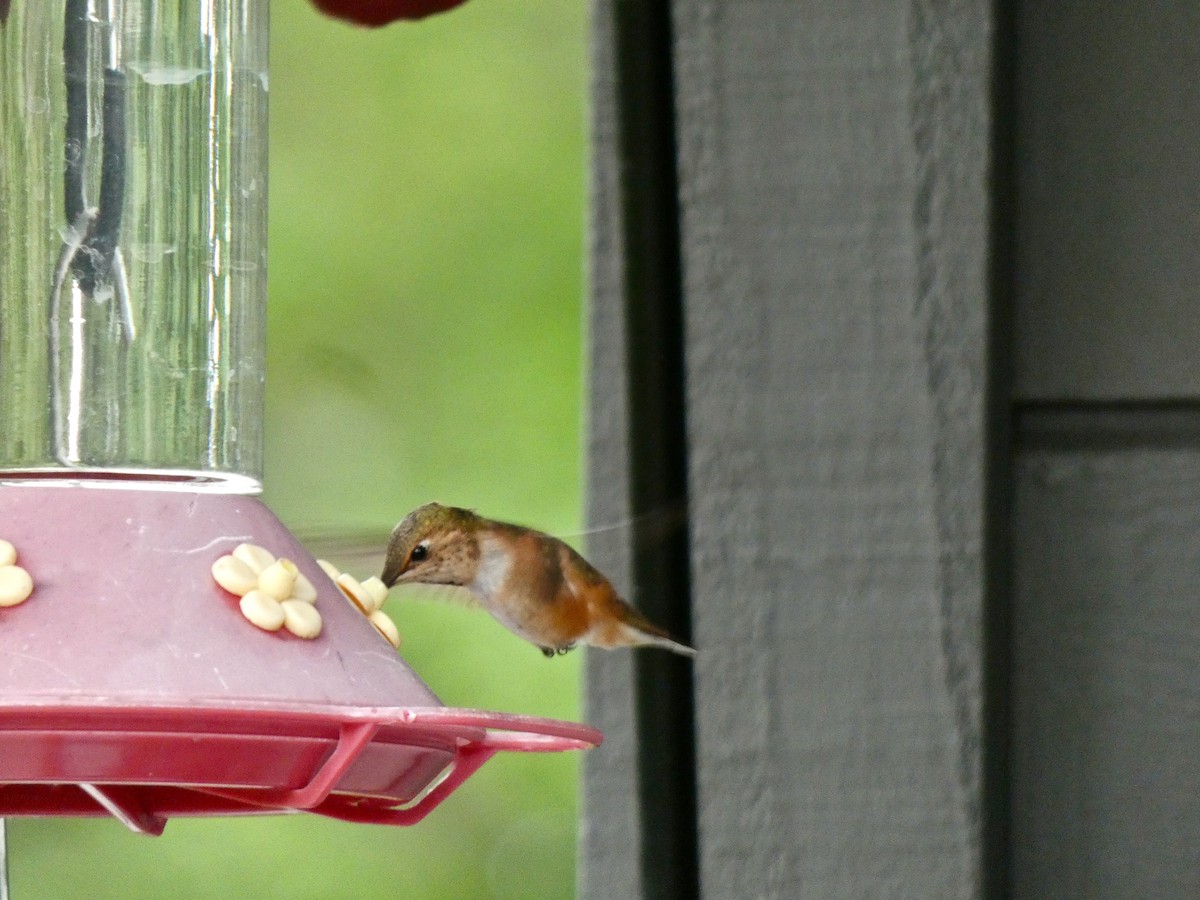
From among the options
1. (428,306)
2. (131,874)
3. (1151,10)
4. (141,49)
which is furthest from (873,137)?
(131,874)

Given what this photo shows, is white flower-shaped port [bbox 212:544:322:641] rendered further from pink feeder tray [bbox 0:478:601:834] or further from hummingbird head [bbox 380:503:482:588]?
hummingbird head [bbox 380:503:482:588]

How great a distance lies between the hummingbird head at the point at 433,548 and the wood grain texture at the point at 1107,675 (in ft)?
1.66

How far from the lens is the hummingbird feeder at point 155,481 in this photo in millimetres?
943

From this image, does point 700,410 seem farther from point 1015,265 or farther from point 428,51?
point 428,51

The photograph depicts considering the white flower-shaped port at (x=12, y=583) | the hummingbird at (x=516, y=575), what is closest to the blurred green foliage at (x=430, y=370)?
the hummingbird at (x=516, y=575)

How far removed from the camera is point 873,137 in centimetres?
137

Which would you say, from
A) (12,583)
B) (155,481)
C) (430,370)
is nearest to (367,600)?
(155,481)

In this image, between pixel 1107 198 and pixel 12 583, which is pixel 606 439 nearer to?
pixel 1107 198

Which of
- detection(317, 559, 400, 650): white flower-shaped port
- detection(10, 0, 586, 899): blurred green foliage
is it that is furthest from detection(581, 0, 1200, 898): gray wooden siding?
detection(10, 0, 586, 899): blurred green foliage

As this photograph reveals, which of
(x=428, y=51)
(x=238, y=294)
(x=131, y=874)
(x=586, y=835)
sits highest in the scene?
(x=428, y=51)

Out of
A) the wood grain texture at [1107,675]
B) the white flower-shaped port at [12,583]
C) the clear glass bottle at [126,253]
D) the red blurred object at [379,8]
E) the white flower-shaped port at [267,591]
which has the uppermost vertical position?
the red blurred object at [379,8]

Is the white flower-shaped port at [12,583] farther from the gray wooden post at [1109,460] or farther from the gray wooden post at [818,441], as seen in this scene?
the gray wooden post at [1109,460]

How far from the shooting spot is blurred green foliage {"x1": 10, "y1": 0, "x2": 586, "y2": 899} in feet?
11.8

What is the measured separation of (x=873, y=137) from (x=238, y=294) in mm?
544
